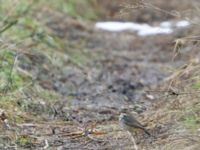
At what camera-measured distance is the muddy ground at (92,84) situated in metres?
5.32

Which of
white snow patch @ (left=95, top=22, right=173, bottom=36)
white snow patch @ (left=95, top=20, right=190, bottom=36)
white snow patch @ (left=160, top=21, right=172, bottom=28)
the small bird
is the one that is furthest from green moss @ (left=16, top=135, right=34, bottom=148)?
white snow patch @ (left=160, top=21, right=172, bottom=28)

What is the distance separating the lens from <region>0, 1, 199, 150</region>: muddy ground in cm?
532

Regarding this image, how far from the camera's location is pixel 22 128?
5570 mm

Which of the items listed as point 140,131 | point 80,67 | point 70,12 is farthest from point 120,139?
point 70,12

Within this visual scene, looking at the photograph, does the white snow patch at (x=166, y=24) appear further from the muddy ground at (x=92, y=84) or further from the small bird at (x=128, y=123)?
the small bird at (x=128, y=123)

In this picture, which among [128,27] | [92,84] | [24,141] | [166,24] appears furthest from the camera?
[128,27]

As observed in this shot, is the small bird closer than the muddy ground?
Yes

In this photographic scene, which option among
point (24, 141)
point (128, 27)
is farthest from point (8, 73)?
point (128, 27)

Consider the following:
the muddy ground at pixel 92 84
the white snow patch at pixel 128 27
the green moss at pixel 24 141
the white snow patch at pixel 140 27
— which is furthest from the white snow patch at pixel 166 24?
the green moss at pixel 24 141

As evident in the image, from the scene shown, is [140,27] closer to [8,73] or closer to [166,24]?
[166,24]

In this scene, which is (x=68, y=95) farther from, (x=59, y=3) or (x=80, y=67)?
(x=59, y=3)

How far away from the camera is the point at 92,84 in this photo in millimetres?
8125

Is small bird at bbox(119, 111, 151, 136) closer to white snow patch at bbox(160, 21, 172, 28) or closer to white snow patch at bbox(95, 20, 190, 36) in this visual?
white snow patch at bbox(95, 20, 190, 36)

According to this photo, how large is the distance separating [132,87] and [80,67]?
2.82ft
